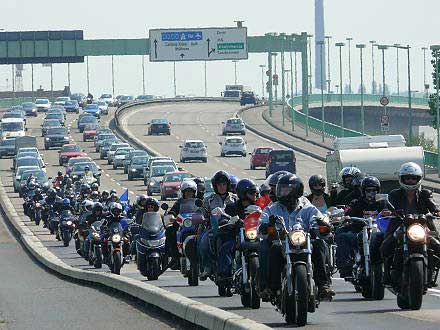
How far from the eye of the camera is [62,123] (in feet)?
435

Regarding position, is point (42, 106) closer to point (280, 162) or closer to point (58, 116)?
point (58, 116)

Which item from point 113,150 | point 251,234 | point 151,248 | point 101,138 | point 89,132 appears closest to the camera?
point 251,234

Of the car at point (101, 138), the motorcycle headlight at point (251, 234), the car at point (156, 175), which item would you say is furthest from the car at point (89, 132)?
the motorcycle headlight at point (251, 234)

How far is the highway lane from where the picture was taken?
52.7 feet

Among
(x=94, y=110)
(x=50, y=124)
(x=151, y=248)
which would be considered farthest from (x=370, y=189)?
(x=94, y=110)

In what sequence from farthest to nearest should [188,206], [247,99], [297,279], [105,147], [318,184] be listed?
[247,99] < [105,147] < [188,206] < [318,184] < [297,279]

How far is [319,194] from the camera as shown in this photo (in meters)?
21.6

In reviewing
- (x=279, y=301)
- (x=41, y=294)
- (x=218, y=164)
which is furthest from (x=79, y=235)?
(x=218, y=164)

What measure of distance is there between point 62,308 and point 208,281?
6619 millimetres

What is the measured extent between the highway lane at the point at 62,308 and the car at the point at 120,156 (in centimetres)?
6451

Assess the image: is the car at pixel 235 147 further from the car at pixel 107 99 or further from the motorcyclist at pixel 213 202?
the motorcyclist at pixel 213 202

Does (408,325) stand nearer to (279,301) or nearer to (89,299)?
(279,301)

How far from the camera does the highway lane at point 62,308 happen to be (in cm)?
1606

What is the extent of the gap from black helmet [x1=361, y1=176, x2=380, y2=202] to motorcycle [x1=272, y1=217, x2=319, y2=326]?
4.34 metres
